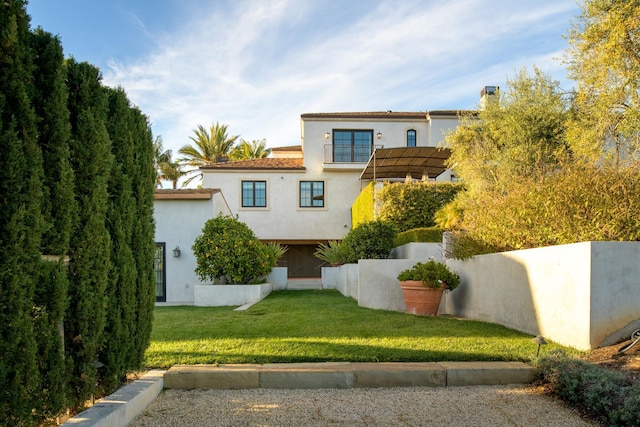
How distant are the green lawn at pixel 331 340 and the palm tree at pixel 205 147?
28030 millimetres

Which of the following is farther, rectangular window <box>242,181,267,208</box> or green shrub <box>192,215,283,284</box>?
rectangular window <box>242,181,267,208</box>

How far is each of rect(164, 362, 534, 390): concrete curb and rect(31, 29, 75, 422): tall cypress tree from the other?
164cm

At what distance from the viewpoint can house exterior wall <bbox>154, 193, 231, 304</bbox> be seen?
540 inches

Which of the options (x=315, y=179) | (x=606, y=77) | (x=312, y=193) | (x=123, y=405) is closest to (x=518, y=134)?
(x=606, y=77)

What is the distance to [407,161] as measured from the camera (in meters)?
17.2

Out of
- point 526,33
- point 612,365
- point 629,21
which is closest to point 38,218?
point 612,365

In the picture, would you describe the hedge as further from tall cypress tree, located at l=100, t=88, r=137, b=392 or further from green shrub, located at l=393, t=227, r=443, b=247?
green shrub, located at l=393, t=227, r=443, b=247

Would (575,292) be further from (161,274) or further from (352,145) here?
(352,145)

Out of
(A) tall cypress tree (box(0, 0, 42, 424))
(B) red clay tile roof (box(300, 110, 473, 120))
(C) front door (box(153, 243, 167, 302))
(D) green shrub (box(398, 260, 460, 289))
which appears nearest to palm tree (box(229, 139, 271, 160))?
(B) red clay tile roof (box(300, 110, 473, 120))

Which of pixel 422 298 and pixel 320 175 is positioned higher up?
pixel 320 175

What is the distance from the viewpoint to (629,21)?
29.2 feet

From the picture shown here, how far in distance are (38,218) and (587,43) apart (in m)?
11.9

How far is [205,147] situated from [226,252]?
80.0 ft

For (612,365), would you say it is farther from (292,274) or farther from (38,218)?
(292,274)
